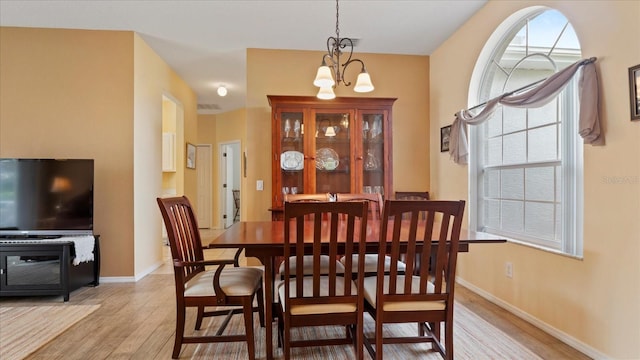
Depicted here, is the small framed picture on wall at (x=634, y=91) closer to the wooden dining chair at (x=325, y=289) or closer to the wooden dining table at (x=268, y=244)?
the wooden dining table at (x=268, y=244)

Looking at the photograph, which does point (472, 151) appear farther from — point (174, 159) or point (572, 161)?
point (174, 159)

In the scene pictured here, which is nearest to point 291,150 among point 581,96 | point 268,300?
point 268,300

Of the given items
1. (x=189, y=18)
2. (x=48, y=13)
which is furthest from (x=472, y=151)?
(x=48, y=13)

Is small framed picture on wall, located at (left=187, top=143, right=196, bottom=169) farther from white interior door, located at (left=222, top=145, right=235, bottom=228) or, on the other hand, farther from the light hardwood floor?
the light hardwood floor

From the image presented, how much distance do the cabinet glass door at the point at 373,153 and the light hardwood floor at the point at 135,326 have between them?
Answer: 140 centimetres

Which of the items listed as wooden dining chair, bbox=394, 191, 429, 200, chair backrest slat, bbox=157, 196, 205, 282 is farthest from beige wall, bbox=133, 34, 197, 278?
wooden dining chair, bbox=394, 191, 429, 200

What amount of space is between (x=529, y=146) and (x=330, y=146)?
77.0 inches

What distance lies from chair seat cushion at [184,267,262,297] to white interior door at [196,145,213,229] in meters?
5.61

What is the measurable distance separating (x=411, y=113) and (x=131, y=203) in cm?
342

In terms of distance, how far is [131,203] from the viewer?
11.7 feet

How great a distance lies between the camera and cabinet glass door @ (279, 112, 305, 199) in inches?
147

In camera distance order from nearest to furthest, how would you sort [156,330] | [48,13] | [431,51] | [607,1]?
[607,1]
[156,330]
[48,13]
[431,51]

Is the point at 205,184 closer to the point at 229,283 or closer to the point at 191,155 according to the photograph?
the point at 191,155

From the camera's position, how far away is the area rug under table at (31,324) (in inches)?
84.9
